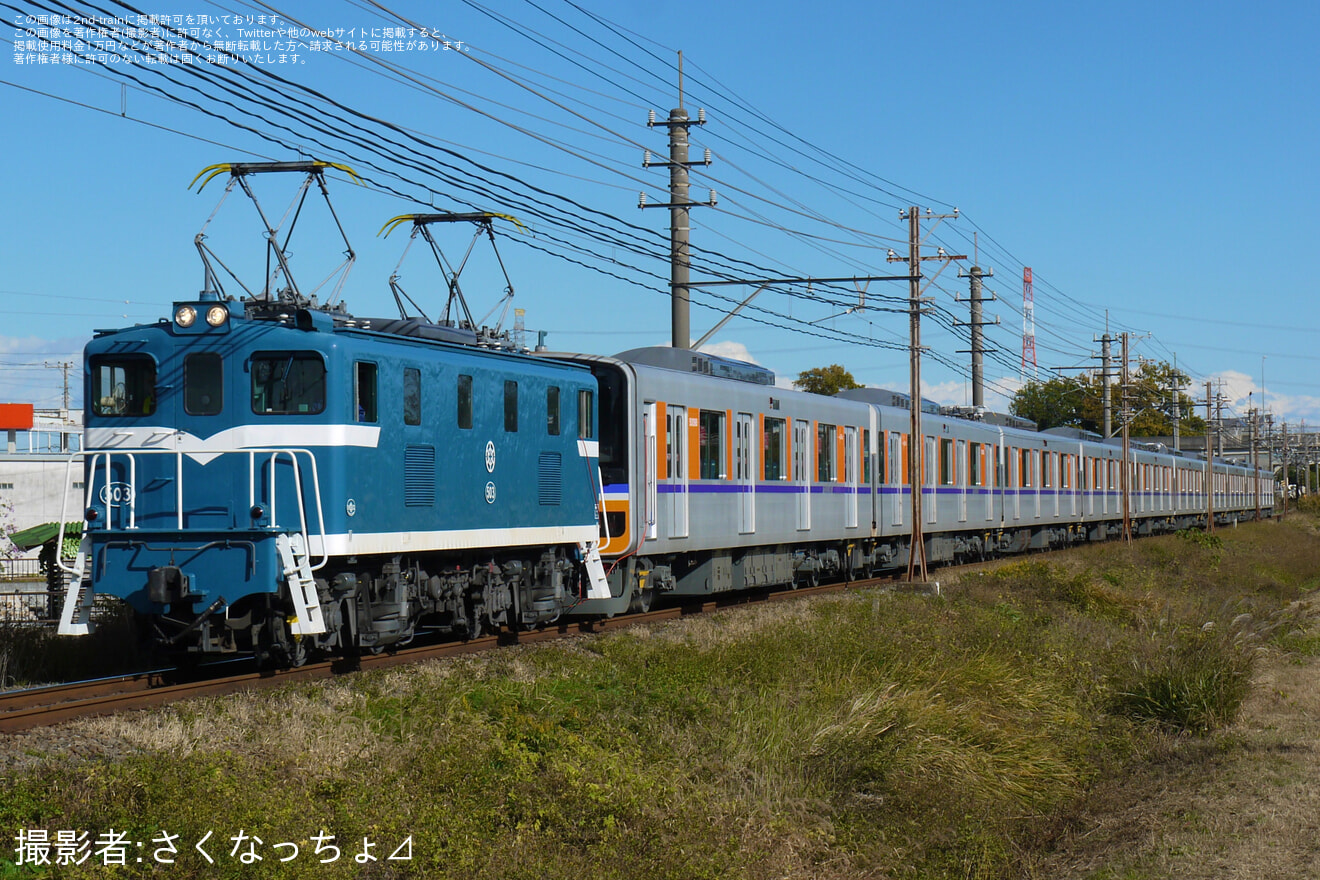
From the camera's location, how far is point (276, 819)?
7.62 metres

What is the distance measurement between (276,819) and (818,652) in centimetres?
868

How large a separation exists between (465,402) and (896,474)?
47.9 ft

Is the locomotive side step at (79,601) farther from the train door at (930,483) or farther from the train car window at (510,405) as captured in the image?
the train door at (930,483)

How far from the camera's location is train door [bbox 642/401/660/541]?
17.8 m

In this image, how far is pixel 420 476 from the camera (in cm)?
1373

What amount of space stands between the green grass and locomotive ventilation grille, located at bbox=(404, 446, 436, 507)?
1716 mm

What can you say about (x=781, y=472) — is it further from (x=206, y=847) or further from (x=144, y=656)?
(x=206, y=847)

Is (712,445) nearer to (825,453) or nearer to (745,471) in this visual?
(745,471)

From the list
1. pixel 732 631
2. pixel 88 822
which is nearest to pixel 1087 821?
pixel 732 631

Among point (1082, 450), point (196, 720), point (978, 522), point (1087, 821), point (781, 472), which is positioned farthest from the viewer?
point (1082, 450)

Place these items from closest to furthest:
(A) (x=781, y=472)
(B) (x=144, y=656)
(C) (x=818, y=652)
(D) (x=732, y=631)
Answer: (B) (x=144, y=656), (C) (x=818, y=652), (D) (x=732, y=631), (A) (x=781, y=472)

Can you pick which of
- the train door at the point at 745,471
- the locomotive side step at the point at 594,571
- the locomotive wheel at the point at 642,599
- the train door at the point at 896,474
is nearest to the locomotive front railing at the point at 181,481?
the locomotive side step at the point at 594,571

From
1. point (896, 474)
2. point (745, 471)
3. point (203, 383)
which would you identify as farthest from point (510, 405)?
point (896, 474)

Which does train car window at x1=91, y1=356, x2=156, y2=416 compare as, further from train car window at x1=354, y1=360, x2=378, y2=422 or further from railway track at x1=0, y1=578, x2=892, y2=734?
railway track at x1=0, y1=578, x2=892, y2=734
